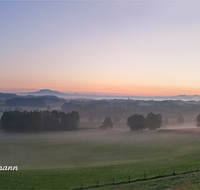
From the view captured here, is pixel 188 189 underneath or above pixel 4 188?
above

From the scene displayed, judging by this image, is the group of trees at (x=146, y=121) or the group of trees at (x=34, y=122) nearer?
the group of trees at (x=146, y=121)

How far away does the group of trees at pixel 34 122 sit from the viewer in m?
80.6

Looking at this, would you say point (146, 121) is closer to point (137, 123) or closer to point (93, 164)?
point (137, 123)

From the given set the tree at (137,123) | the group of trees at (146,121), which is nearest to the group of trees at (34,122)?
the tree at (137,123)

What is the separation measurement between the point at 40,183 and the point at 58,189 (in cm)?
319

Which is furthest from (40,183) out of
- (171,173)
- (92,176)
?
(171,173)

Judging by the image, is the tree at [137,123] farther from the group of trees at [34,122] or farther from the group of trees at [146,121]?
the group of trees at [34,122]

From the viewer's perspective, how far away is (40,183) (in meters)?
24.6

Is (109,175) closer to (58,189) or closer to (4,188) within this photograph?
(58,189)

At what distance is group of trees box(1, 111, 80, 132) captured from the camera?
264 feet

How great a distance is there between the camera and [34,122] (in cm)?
8112

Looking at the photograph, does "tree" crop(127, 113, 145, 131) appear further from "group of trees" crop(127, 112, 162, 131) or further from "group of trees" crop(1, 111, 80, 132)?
"group of trees" crop(1, 111, 80, 132)

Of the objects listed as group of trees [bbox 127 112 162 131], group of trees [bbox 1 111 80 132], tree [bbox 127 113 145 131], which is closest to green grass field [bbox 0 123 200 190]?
tree [bbox 127 113 145 131]

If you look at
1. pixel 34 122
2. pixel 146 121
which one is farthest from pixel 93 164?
pixel 34 122
